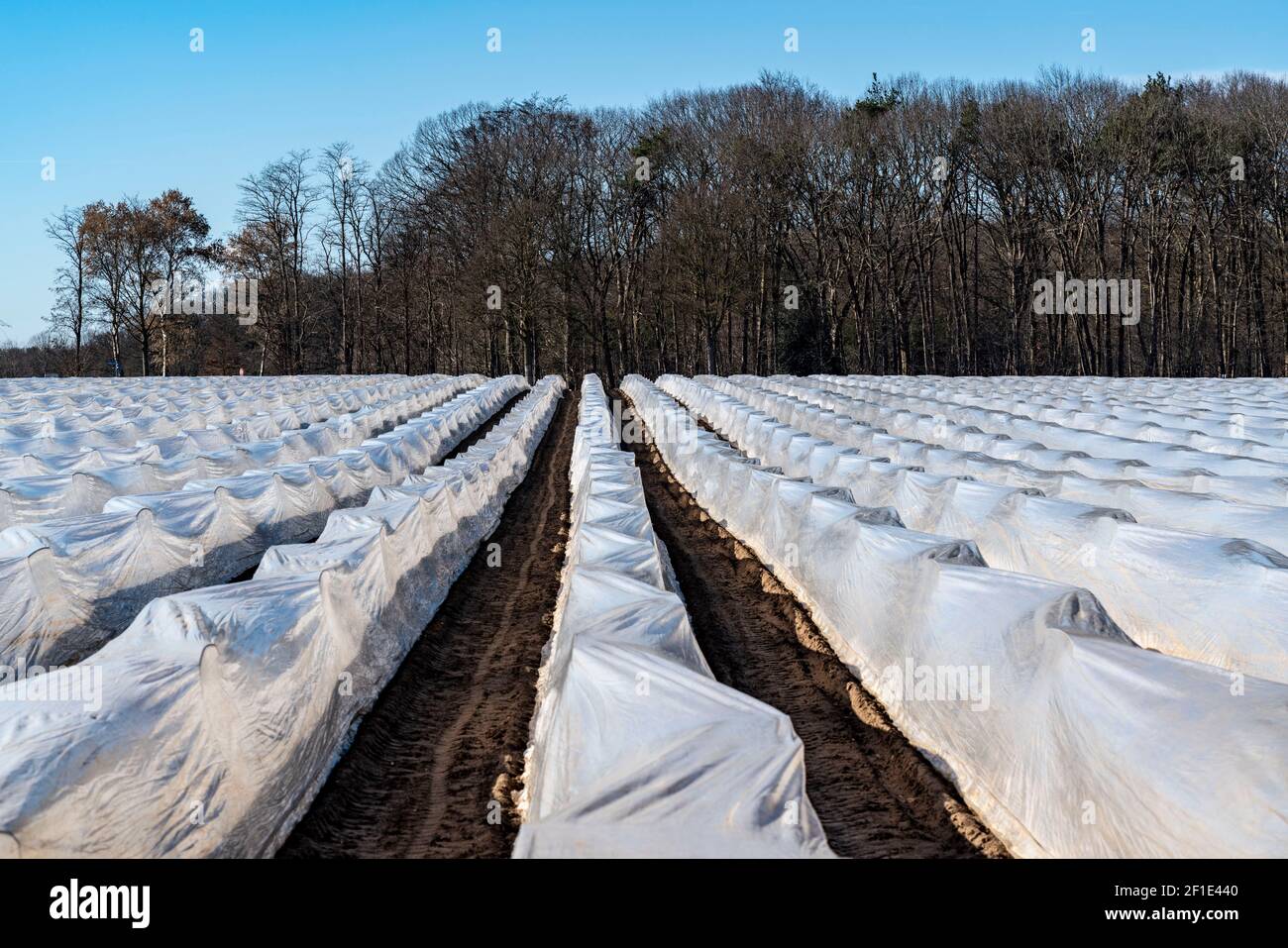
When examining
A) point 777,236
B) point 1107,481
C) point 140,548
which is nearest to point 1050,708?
point 1107,481

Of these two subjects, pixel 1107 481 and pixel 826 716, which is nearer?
pixel 826 716

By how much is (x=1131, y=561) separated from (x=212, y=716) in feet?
25.1

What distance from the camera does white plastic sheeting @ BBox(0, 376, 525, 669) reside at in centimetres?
905

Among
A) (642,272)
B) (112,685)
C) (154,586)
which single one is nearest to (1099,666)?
(112,685)

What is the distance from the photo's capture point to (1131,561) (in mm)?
8273

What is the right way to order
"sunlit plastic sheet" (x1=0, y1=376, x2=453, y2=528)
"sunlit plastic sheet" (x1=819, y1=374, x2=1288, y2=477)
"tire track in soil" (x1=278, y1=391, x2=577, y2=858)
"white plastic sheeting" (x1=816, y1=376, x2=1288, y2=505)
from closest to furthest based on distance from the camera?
"tire track in soil" (x1=278, y1=391, x2=577, y2=858) < "white plastic sheeting" (x1=816, y1=376, x2=1288, y2=505) < "sunlit plastic sheet" (x1=819, y1=374, x2=1288, y2=477) < "sunlit plastic sheet" (x1=0, y1=376, x2=453, y2=528)

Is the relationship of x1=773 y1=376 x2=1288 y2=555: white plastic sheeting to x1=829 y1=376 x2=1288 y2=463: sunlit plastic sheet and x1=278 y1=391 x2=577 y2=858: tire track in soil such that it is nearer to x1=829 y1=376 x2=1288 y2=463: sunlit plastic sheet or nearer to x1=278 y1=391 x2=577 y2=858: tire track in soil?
x1=829 y1=376 x2=1288 y2=463: sunlit plastic sheet

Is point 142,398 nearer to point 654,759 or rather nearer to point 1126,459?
point 1126,459

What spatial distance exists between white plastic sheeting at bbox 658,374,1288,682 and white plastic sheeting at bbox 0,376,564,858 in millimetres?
6684

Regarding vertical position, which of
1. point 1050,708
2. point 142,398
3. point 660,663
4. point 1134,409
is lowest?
point 1050,708

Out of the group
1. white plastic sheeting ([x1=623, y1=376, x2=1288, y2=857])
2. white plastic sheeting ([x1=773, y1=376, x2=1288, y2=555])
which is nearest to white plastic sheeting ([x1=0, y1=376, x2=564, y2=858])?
white plastic sheeting ([x1=623, y1=376, x2=1288, y2=857])

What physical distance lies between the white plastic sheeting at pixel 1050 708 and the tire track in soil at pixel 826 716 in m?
0.20
